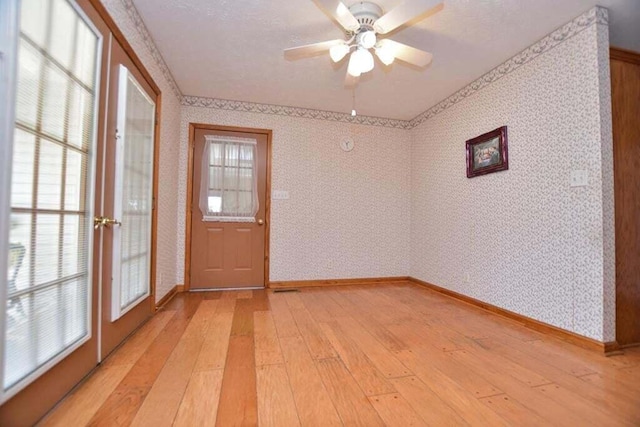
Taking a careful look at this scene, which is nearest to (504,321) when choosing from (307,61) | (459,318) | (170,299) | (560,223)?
(459,318)

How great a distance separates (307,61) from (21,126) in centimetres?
216

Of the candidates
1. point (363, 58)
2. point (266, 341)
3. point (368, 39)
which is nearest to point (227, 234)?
point (266, 341)

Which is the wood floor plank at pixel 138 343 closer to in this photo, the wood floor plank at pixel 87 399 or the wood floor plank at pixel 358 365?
Answer: the wood floor plank at pixel 87 399

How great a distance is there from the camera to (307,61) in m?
2.62

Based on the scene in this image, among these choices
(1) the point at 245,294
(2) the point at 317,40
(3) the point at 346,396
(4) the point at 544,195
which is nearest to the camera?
(3) the point at 346,396

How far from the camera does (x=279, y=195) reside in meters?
3.64

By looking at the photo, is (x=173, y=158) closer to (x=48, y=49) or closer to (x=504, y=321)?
(x=48, y=49)

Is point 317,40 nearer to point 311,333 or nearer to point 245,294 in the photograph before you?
point 311,333

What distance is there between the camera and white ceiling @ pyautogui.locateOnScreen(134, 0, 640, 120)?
1.97 metres

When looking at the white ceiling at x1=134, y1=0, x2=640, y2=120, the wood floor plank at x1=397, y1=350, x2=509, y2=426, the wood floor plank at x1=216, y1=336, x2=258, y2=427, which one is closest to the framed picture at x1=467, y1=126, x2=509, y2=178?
the white ceiling at x1=134, y1=0, x2=640, y2=120

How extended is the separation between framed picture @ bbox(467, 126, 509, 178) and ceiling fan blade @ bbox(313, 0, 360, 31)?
176 centimetres

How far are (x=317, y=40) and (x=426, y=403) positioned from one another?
2614 mm

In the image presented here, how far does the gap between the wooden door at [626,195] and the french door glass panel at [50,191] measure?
3333 millimetres

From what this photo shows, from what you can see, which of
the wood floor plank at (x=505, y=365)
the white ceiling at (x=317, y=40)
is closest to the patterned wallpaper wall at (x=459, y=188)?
the white ceiling at (x=317, y=40)
